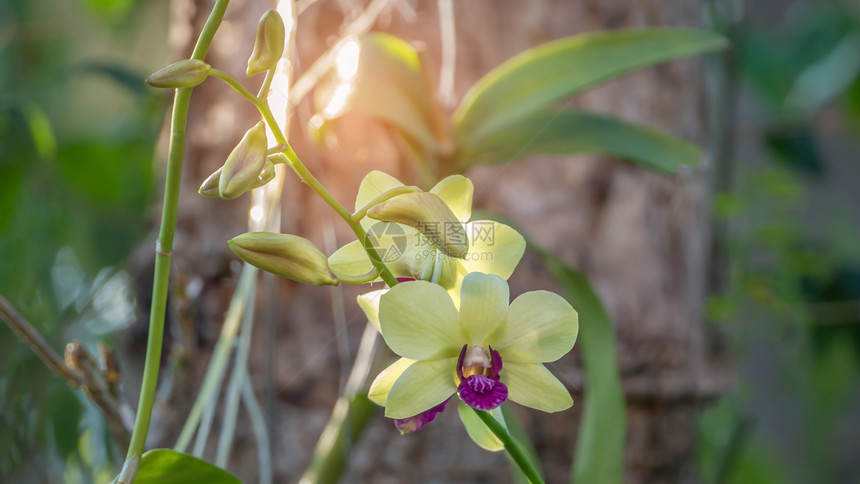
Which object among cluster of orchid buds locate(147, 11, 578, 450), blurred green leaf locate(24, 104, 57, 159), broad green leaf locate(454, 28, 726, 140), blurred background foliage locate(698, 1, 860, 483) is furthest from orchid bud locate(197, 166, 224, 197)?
blurred background foliage locate(698, 1, 860, 483)

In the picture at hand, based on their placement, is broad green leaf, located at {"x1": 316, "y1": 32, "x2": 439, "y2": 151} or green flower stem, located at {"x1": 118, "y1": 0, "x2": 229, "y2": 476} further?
broad green leaf, located at {"x1": 316, "y1": 32, "x2": 439, "y2": 151}

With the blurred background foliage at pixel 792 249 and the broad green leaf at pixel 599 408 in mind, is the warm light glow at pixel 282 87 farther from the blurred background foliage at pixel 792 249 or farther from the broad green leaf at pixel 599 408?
the blurred background foliage at pixel 792 249

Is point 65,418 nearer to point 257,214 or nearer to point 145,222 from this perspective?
point 257,214

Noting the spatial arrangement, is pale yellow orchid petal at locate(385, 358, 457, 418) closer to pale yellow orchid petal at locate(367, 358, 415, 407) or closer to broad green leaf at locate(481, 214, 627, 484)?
pale yellow orchid petal at locate(367, 358, 415, 407)

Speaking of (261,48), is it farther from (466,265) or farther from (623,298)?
(623,298)

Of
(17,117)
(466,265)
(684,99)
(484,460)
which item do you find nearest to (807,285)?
(684,99)

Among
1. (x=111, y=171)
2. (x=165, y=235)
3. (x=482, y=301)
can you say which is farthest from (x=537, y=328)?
(x=111, y=171)
